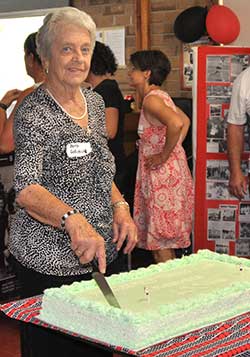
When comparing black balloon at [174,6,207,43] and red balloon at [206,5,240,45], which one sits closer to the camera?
red balloon at [206,5,240,45]

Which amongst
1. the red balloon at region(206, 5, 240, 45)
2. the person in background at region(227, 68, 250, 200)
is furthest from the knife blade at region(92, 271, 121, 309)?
the red balloon at region(206, 5, 240, 45)

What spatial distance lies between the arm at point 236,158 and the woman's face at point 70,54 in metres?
2.23

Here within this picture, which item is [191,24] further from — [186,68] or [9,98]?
[9,98]

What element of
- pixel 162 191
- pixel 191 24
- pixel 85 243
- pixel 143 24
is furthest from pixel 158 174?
pixel 85 243

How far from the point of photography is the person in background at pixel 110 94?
400cm

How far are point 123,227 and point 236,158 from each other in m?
2.24

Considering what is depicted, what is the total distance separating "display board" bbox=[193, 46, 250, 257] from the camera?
470 cm

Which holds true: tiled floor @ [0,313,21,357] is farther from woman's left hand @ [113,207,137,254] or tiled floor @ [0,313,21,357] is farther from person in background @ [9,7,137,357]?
woman's left hand @ [113,207,137,254]

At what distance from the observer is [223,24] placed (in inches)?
195

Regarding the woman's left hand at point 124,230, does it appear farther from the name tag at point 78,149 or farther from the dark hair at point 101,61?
the dark hair at point 101,61

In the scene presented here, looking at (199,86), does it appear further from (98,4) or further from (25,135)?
(25,135)

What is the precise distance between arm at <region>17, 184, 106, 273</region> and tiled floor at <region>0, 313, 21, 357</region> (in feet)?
5.83

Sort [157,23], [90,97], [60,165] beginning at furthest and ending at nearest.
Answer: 1. [157,23]
2. [90,97]
3. [60,165]

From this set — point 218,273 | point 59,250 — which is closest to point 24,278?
point 59,250
